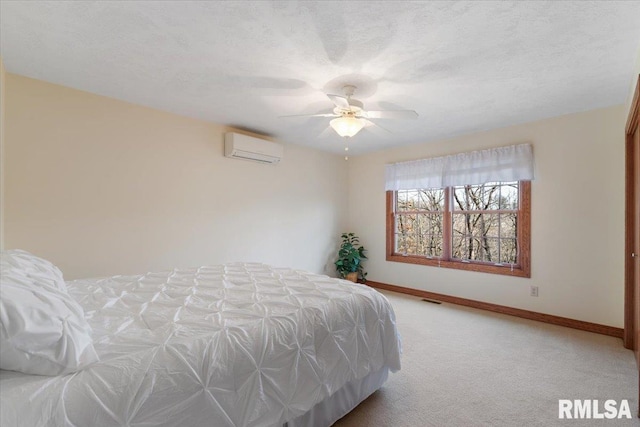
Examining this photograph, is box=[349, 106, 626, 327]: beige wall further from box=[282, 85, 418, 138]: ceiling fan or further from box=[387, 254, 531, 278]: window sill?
box=[282, 85, 418, 138]: ceiling fan

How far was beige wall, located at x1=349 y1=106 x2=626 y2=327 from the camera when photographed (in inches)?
120

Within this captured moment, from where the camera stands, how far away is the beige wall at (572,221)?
305cm

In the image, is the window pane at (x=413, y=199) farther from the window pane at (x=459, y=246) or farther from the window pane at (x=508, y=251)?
the window pane at (x=508, y=251)

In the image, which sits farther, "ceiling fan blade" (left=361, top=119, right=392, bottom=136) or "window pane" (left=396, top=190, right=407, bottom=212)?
"window pane" (left=396, top=190, right=407, bottom=212)

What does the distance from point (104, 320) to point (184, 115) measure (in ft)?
8.62

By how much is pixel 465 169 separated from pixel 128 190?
13.6ft

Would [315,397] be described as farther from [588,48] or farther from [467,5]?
[588,48]

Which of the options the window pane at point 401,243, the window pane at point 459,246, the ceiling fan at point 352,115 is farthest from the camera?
the window pane at point 401,243

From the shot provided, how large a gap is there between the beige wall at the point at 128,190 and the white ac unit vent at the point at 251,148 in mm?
118

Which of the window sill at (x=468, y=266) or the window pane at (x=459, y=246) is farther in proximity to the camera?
the window pane at (x=459, y=246)

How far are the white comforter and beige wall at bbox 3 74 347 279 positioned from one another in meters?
0.91

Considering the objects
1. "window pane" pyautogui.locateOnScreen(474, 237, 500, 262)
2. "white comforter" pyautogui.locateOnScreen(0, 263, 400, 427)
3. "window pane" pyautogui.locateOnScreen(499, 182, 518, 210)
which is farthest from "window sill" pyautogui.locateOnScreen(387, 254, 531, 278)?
"white comforter" pyautogui.locateOnScreen(0, 263, 400, 427)

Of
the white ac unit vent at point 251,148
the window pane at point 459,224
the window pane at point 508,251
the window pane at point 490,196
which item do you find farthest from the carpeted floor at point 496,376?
the white ac unit vent at point 251,148

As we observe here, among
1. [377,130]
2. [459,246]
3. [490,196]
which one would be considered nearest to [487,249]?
[459,246]
